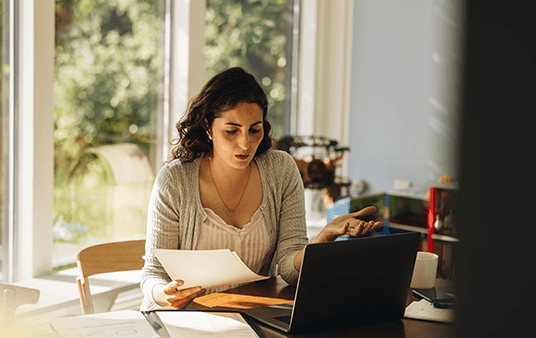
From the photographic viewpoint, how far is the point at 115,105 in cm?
225

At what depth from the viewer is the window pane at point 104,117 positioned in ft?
6.64

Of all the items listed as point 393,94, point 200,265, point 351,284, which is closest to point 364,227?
point 351,284

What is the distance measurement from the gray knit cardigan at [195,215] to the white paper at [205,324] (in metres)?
0.29

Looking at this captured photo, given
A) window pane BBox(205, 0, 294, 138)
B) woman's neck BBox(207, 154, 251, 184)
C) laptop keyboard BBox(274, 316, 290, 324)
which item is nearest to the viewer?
laptop keyboard BBox(274, 316, 290, 324)

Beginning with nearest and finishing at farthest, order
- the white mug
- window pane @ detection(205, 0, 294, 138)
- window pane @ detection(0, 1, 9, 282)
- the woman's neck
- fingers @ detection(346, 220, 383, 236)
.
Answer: fingers @ detection(346, 220, 383, 236) → the white mug → the woman's neck → window pane @ detection(0, 1, 9, 282) → window pane @ detection(205, 0, 294, 138)

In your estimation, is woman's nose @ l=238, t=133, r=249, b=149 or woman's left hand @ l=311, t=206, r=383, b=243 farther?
woman's nose @ l=238, t=133, r=249, b=149

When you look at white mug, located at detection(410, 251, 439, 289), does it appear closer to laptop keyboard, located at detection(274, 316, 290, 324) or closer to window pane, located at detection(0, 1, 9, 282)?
laptop keyboard, located at detection(274, 316, 290, 324)

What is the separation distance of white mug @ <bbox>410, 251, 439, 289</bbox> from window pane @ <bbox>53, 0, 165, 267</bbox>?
1.43 metres

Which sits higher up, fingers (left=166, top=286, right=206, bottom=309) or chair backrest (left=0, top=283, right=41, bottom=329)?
fingers (left=166, top=286, right=206, bottom=309)

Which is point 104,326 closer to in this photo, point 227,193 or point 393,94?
point 227,193

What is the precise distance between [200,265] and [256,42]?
2.10m

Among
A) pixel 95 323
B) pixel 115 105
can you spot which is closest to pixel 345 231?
pixel 95 323

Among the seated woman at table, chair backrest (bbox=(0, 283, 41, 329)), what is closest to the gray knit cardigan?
the seated woman at table

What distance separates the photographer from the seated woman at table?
147 cm
